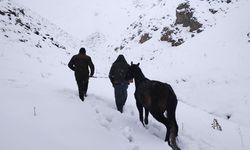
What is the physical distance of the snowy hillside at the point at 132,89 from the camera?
5160mm

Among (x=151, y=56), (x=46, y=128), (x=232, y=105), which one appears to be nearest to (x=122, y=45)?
(x=151, y=56)

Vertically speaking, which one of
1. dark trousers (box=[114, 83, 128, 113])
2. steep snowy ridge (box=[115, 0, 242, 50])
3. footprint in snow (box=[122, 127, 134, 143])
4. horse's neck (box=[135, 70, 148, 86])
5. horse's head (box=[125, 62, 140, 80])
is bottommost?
footprint in snow (box=[122, 127, 134, 143])

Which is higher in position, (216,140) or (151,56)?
(151,56)

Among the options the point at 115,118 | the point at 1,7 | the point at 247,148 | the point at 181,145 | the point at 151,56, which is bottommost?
the point at 247,148

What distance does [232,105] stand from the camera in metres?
12.4

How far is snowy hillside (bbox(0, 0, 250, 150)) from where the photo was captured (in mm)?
5160

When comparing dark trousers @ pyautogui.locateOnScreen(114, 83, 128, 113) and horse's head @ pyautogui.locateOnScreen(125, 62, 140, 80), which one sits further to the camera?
dark trousers @ pyautogui.locateOnScreen(114, 83, 128, 113)

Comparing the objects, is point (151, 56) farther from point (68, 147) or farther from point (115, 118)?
point (68, 147)

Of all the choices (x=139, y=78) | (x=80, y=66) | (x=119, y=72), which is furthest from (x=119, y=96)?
(x=80, y=66)

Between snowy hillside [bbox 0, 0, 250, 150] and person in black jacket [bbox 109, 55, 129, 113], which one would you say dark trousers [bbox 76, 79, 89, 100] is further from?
person in black jacket [bbox 109, 55, 129, 113]

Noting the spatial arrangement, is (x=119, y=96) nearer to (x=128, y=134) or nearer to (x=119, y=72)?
→ (x=119, y=72)

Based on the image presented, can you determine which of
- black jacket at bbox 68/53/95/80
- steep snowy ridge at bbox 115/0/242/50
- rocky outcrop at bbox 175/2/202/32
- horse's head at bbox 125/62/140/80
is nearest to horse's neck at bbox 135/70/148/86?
horse's head at bbox 125/62/140/80

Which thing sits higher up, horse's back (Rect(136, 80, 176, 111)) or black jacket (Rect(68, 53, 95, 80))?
black jacket (Rect(68, 53, 95, 80))

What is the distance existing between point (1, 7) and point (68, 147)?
68.3 ft
